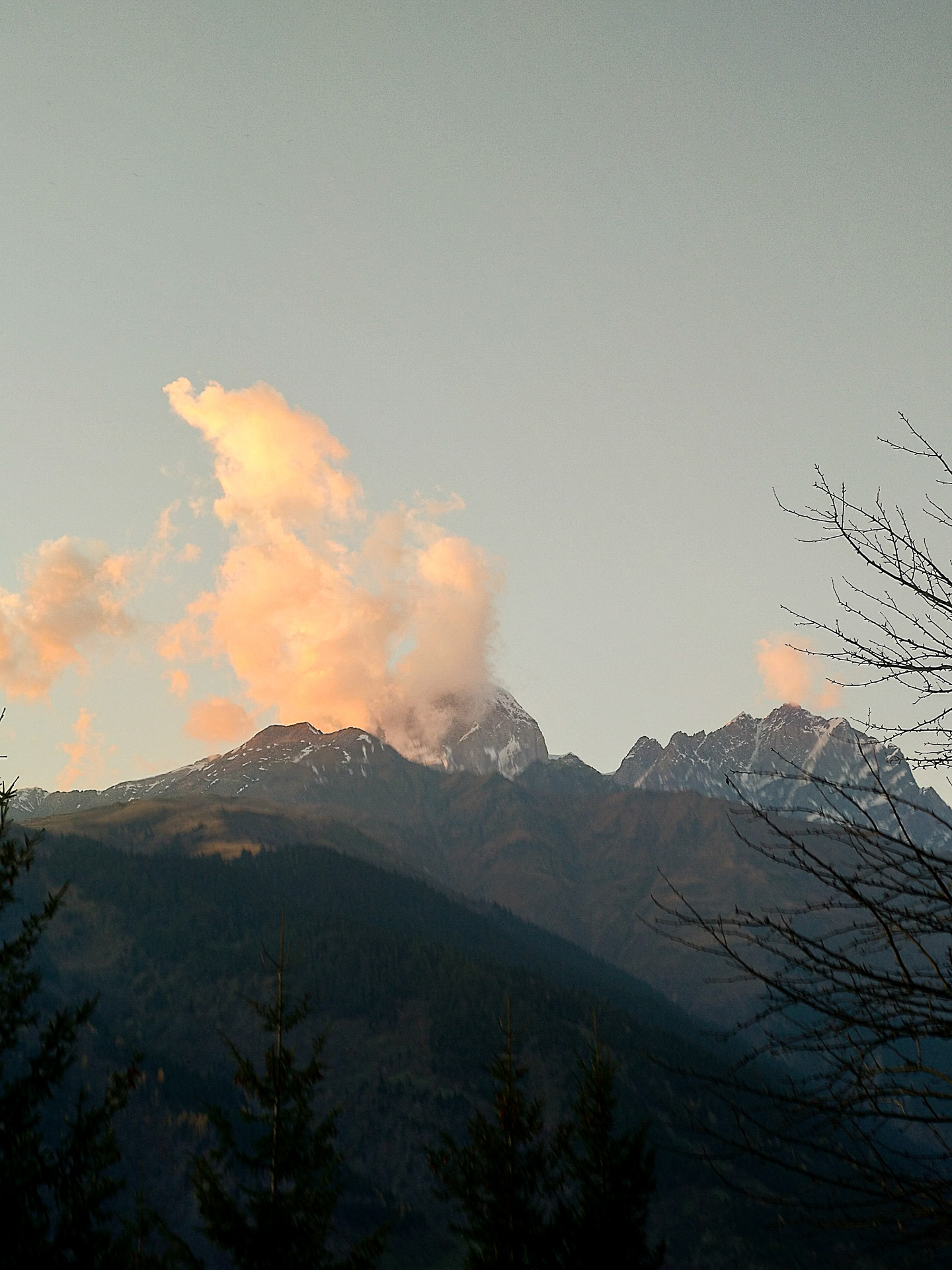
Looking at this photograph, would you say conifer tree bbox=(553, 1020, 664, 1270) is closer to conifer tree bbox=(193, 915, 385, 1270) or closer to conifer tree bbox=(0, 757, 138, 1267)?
conifer tree bbox=(193, 915, 385, 1270)

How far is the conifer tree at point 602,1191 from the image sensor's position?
28.9m

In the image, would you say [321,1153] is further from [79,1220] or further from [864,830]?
[864,830]

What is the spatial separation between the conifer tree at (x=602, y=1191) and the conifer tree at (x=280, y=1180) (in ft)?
25.9

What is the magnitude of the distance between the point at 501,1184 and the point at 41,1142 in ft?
45.5

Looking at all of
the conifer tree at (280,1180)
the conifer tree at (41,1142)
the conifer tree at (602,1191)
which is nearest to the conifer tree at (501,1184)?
the conifer tree at (602,1191)

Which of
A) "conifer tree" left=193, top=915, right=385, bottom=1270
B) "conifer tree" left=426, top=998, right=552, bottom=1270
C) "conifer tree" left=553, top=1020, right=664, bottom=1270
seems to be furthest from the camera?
"conifer tree" left=553, top=1020, right=664, bottom=1270

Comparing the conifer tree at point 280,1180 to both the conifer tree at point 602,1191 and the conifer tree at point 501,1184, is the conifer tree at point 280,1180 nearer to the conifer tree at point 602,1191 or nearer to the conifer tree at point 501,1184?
the conifer tree at point 501,1184

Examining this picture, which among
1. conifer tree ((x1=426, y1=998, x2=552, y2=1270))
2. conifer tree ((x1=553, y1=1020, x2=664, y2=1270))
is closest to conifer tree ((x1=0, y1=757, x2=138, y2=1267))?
conifer tree ((x1=426, y1=998, x2=552, y2=1270))

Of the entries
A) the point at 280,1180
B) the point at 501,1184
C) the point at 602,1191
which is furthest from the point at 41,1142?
the point at 602,1191

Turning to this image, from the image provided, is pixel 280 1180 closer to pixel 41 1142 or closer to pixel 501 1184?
pixel 41 1142

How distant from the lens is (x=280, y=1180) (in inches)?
854

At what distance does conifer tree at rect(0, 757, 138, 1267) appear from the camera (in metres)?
17.2

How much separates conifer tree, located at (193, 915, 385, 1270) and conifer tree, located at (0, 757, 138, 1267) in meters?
2.35

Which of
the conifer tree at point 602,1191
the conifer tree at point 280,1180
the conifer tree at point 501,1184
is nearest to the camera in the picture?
the conifer tree at point 280,1180
